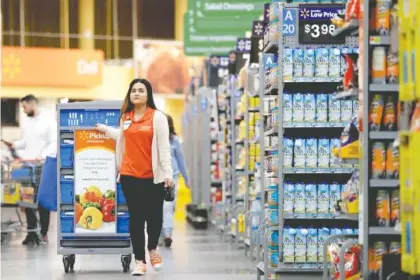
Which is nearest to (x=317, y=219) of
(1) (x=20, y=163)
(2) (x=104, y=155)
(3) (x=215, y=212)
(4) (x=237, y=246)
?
(2) (x=104, y=155)

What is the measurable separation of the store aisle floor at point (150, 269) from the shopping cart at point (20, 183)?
1.75 feet

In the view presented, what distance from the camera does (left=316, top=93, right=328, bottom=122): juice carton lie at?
883 cm

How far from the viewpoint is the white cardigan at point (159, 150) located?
947 cm

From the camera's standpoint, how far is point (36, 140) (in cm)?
1416

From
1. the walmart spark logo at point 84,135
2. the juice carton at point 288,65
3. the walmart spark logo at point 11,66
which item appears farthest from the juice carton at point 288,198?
the walmart spark logo at point 11,66

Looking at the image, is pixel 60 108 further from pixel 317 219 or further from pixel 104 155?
pixel 317 219

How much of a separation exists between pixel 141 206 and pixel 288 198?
133 centimetres

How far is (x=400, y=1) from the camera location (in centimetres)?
580

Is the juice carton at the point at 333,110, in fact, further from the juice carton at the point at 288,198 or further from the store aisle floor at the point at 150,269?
the store aisle floor at the point at 150,269

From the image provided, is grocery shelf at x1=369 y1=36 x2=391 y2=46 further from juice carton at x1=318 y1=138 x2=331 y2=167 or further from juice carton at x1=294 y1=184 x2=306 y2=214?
juice carton at x1=294 y1=184 x2=306 y2=214

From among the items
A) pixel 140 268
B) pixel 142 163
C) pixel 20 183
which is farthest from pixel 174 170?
pixel 142 163

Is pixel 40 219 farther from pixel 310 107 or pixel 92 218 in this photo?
pixel 310 107

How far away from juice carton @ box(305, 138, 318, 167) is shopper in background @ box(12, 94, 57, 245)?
16.9 feet

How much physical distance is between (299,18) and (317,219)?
1608 millimetres
